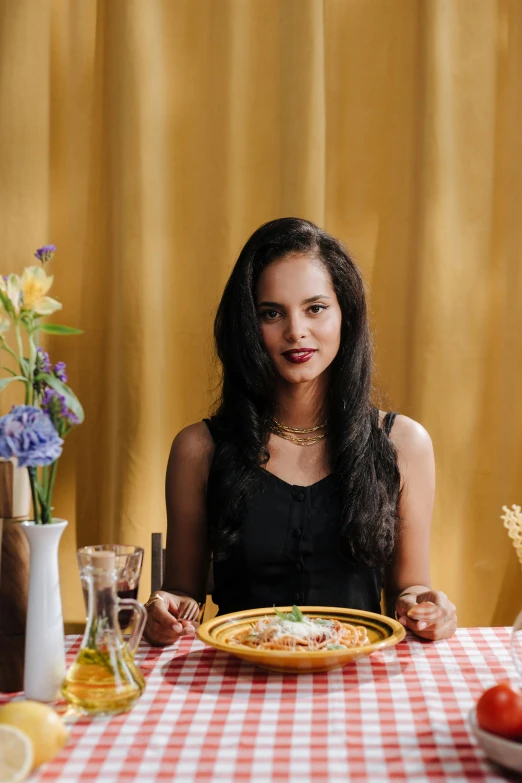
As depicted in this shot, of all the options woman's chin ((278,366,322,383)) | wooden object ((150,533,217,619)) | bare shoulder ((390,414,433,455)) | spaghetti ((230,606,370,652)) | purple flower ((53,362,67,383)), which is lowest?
wooden object ((150,533,217,619))

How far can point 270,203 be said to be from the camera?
7.98 ft

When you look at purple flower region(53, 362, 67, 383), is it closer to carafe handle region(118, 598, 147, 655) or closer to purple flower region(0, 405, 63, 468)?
purple flower region(0, 405, 63, 468)

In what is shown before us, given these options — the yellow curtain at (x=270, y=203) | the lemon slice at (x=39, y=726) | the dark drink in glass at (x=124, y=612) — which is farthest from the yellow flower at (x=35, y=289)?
the yellow curtain at (x=270, y=203)

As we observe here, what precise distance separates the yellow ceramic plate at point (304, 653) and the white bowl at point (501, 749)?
246mm

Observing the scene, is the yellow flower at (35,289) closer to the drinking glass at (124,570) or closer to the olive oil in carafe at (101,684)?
the drinking glass at (124,570)

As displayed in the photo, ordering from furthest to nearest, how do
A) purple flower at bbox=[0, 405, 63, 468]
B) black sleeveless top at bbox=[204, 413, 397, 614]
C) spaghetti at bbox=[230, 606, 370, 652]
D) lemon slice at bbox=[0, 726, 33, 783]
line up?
black sleeveless top at bbox=[204, 413, 397, 614], spaghetti at bbox=[230, 606, 370, 652], purple flower at bbox=[0, 405, 63, 468], lemon slice at bbox=[0, 726, 33, 783]

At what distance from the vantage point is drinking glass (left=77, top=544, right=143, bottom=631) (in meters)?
1.09

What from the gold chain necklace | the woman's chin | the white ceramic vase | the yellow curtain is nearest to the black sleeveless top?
the gold chain necklace

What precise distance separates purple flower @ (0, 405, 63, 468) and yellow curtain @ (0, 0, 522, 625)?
4.45 feet

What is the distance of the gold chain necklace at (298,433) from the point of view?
191 centimetres

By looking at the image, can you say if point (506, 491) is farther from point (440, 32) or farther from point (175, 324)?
point (440, 32)

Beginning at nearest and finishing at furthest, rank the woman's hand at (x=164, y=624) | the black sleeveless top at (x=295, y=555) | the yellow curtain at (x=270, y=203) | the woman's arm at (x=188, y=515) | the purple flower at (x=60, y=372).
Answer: the purple flower at (x=60, y=372) < the woman's hand at (x=164, y=624) < the black sleeveless top at (x=295, y=555) < the woman's arm at (x=188, y=515) < the yellow curtain at (x=270, y=203)

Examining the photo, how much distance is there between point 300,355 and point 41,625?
0.87 m

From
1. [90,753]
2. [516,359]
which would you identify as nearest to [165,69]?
[516,359]
